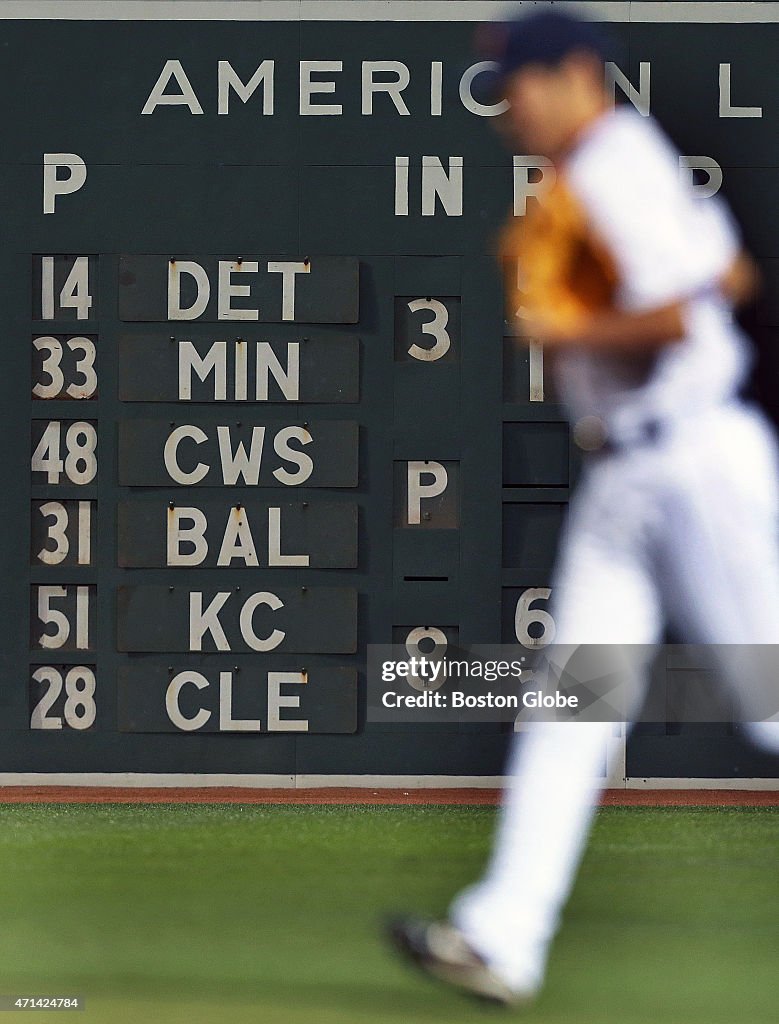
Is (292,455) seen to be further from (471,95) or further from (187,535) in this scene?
(471,95)

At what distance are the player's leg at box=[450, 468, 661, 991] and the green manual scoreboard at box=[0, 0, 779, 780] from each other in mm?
161

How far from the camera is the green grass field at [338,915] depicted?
237 cm

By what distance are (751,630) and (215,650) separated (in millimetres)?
1053

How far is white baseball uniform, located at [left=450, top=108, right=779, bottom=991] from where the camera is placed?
2234 millimetres

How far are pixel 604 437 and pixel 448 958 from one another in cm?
85

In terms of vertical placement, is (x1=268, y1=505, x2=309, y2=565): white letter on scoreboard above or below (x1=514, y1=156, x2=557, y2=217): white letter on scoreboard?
below

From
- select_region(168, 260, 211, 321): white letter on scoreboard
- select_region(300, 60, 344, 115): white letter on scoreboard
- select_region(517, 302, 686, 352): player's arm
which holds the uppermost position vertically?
select_region(300, 60, 344, 115): white letter on scoreboard

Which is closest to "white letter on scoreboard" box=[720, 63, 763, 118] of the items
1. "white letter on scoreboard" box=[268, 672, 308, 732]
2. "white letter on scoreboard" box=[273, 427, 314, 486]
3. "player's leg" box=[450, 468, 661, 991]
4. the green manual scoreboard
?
the green manual scoreboard

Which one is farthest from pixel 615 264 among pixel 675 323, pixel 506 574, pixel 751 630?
pixel 506 574

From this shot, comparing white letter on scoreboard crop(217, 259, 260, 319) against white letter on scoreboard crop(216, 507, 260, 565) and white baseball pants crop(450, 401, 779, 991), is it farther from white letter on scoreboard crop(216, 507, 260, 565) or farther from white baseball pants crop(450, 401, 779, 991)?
white baseball pants crop(450, 401, 779, 991)

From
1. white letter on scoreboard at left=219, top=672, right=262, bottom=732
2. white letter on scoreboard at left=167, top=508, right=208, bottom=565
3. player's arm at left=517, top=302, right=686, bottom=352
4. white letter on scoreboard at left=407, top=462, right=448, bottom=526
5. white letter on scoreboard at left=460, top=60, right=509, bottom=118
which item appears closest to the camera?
player's arm at left=517, top=302, right=686, bottom=352

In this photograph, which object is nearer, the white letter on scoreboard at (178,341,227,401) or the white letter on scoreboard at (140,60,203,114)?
the white letter on scoreboard at (140,60,203,114)

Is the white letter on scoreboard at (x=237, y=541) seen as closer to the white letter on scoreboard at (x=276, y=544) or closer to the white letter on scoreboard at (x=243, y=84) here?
the white letter on scoreboard at (x=276, y=544)

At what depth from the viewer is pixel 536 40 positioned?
2373 millimetres
